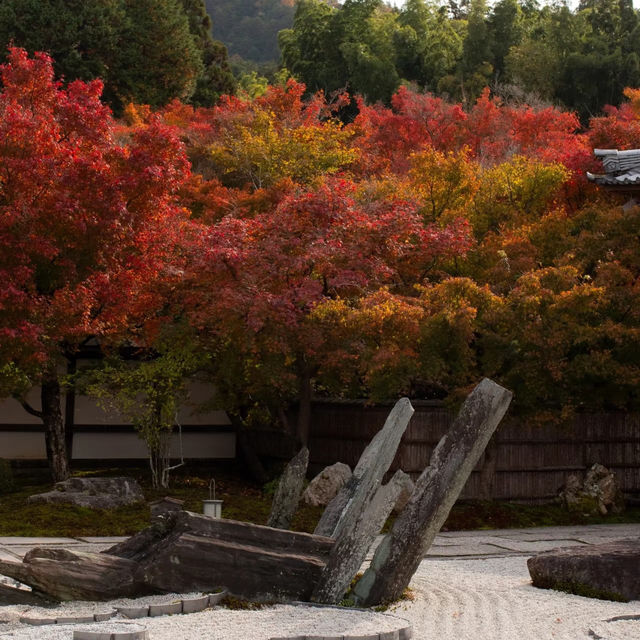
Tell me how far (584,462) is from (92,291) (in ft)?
30.2

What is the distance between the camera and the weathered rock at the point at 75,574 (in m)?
7.18

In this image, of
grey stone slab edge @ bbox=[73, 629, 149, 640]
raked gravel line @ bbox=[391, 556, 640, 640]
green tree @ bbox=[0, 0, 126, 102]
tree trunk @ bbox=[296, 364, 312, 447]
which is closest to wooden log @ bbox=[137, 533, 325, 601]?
raked gravel line @ bbox=[391, 556, 640, 640]

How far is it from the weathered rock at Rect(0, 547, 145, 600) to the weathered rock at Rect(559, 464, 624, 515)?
10247 mm

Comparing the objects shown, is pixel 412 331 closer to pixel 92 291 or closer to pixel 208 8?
pixel 92 291

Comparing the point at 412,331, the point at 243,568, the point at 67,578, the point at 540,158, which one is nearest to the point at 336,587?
the point at 243,568

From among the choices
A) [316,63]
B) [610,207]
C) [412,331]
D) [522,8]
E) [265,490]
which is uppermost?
[522,8]

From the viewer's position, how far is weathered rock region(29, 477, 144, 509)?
14.0 metres

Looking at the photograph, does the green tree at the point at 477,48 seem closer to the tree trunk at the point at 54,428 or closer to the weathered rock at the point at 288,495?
the tree trunk at the point at 54,428

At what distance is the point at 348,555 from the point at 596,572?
2473mm

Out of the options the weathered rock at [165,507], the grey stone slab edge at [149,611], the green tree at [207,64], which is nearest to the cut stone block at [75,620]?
the grey stone slab edge at [149,611]

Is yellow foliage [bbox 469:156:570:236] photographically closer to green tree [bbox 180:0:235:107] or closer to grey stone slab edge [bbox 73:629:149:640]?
grey stone slab edge [bbox 73:629:149:640]

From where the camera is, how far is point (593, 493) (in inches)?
629

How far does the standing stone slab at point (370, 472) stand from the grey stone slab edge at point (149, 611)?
1287 mm

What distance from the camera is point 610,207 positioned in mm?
17156
